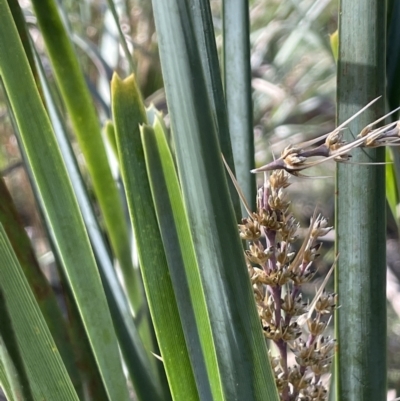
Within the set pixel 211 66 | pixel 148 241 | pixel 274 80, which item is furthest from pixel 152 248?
pixel 274 80

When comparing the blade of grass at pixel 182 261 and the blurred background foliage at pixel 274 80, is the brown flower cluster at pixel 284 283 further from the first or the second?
the blurred background foliage at pixel 274 80

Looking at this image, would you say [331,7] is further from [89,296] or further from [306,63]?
[89,296]

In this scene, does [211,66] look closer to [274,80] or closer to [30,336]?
[30,336]

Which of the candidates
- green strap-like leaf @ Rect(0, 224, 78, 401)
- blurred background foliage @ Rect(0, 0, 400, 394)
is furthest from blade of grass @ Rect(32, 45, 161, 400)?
blurred background foliage @ Rect(0, 0, 400, 394)

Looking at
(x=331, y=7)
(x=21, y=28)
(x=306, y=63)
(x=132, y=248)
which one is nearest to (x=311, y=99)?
(x=306, y=63)

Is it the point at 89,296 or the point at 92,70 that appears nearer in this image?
the point at 89,296
